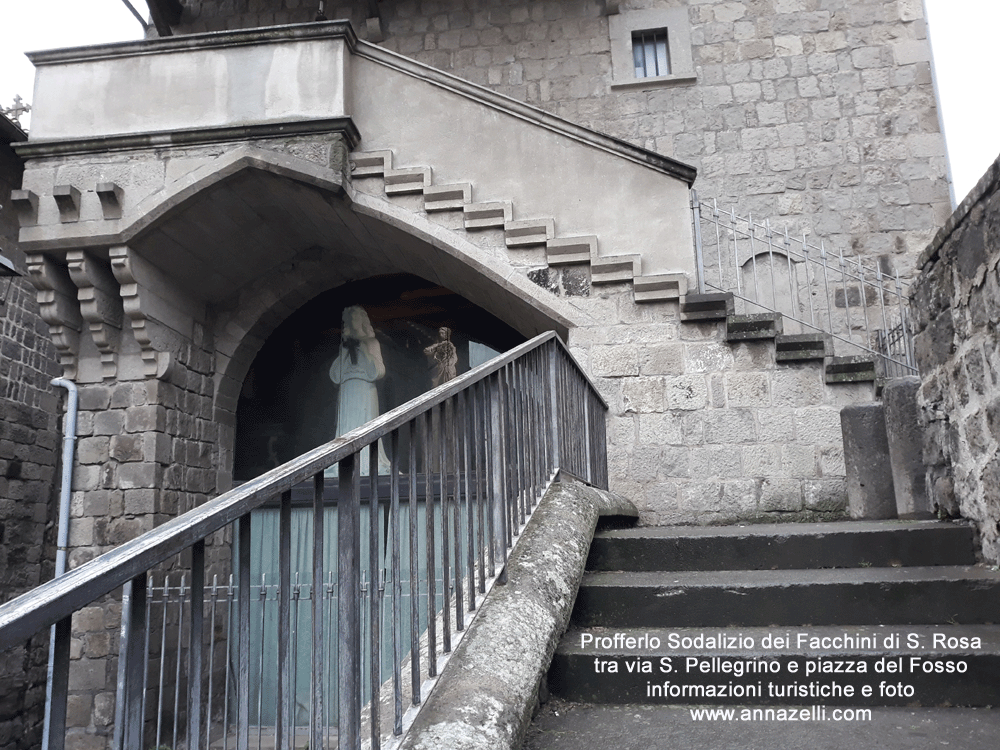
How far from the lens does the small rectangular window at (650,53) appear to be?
8.21 m

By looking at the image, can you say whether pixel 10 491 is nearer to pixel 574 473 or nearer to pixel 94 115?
pixel 94 115

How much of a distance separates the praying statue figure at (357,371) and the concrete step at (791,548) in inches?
176

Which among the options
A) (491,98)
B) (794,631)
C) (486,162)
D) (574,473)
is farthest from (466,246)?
(794,631)

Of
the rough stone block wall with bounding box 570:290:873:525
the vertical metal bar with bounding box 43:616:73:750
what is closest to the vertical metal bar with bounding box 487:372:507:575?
the vertical metal bar with bounding box 43:616:73:750

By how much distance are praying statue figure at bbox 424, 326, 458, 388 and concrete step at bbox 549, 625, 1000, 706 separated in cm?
507

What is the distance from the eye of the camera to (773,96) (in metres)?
7.85

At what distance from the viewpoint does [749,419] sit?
5.23 m

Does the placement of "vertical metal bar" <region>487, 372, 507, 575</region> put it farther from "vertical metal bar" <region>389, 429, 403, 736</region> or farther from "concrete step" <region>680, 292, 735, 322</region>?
"concrete step" <region>680, 292, 735, 322</region>

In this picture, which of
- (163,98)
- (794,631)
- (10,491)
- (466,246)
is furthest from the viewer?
(10,491)

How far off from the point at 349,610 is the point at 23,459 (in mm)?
7328

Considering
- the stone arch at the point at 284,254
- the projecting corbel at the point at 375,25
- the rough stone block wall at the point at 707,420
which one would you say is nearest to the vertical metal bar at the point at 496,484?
the rough stone block wall at the point at 707,420

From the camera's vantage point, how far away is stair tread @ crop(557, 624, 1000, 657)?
2304mm

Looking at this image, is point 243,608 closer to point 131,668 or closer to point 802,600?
point 131,668

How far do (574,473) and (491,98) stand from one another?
3456 millimetres
